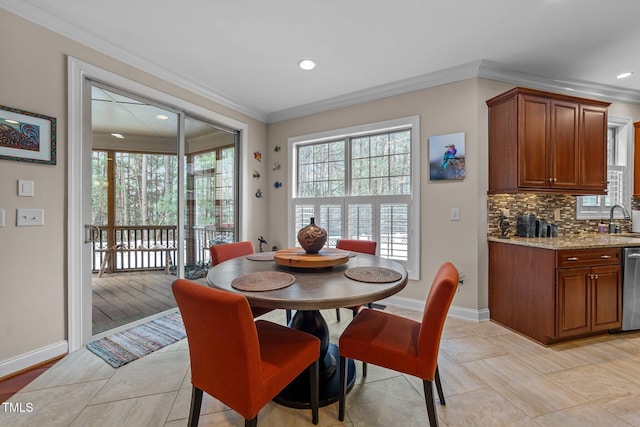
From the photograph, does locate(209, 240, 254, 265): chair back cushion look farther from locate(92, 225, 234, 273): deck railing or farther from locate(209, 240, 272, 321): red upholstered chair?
locate(92, 225, 234, 273): deck railing

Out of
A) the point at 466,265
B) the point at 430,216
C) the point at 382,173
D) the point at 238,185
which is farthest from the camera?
the point at 238,185

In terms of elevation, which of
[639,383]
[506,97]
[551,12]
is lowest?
[639,383]

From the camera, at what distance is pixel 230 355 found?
108 cm

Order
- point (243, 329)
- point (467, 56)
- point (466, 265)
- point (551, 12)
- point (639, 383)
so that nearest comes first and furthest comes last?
point (243, 329) → point (639, 383) → point (551, 12) → point (467, 56) → point (466, 265)

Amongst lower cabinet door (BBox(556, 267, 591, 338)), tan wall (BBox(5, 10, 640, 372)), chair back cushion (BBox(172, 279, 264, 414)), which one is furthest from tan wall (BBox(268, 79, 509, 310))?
chair back cushion (BBox(172, 279, 264, 414))

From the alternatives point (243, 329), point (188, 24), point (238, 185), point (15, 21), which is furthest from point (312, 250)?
point (15, 21)

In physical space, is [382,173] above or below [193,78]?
below

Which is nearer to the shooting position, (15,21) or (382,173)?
(15,21)

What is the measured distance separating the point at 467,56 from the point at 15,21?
350cm

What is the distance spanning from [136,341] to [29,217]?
123cm

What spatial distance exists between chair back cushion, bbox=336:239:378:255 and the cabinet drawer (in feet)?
4.86

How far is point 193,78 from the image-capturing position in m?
2.94

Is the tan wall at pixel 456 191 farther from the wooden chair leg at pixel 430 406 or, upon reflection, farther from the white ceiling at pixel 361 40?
the wooden chair leg at pixel 430 406

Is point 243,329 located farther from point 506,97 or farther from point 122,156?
point 506,97
